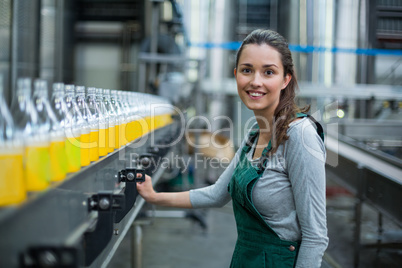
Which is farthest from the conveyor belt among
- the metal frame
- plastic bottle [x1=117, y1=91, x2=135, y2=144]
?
the metal frame

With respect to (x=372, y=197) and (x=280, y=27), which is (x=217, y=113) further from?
(x=372, y=197)

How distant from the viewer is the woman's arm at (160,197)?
134 cm

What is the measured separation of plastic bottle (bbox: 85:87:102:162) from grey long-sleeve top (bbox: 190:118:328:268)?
0.47 m

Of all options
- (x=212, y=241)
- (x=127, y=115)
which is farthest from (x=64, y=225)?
(x=212, y=241)

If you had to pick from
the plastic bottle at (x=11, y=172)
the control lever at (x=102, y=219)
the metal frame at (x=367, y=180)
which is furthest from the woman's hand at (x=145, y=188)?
the metal frame at (x=367, y=180)

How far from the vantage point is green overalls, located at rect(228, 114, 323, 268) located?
1165 millimetres

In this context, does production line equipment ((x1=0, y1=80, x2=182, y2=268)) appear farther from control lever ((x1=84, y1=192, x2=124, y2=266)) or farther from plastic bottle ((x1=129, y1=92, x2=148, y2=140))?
→ plastic bottle ((x1=129, y1=92, x2=148, y2=140))

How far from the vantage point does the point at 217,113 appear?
6211 millimetres

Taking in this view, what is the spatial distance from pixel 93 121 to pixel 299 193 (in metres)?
0.59

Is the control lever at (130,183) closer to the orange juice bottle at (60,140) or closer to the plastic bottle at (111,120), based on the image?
the plastic bottle at (111,120)

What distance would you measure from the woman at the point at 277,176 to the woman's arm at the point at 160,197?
24 centimetres

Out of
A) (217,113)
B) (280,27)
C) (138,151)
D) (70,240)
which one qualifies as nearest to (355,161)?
(138,151)

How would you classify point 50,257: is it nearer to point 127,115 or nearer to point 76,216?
point 76,216

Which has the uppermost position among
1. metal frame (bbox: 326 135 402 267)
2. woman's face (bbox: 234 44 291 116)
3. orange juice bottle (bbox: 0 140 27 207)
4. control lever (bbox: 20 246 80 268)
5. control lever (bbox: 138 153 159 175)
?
woman's face (bbox: 234 44 291 116)
